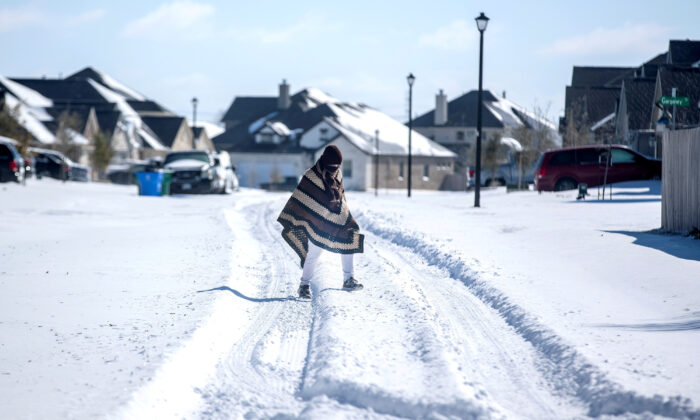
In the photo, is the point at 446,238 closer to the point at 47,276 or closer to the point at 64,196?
the point at 47,276

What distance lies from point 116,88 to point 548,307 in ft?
333

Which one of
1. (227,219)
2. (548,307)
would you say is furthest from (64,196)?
(548,307)

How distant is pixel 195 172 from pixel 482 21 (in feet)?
45.1

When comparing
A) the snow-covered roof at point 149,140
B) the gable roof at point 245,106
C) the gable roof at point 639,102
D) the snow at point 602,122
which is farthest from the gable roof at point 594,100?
the gable roof at point 245,106

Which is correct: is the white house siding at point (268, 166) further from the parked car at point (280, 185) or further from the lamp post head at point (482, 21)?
the lamp post head at point (482, 21)

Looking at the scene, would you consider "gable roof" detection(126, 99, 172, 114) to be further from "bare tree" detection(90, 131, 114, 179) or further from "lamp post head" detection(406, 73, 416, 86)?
"lamp post head" detection(406, 73, 416, 86)

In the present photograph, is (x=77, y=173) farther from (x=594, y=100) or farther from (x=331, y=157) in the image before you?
(x=331, y=157)

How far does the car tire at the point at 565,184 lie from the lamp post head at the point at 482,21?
6081 millimetres

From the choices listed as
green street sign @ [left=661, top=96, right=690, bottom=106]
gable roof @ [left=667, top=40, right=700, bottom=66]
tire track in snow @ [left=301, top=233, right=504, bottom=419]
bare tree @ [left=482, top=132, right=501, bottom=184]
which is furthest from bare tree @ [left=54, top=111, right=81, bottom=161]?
tire track in snow @ [left=301, top=233, right=504, bottom=419]

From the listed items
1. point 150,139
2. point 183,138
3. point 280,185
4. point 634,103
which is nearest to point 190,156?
point 634,103

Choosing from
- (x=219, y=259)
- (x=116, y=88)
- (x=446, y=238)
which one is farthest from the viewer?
(x=116, y=88)

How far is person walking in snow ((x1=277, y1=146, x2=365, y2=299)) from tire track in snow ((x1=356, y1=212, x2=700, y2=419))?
5.50ft

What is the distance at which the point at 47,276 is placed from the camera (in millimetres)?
10109

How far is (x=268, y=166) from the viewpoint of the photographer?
72125mm
